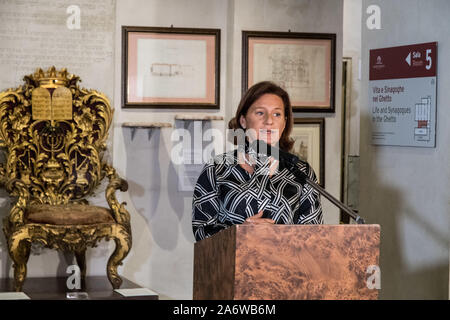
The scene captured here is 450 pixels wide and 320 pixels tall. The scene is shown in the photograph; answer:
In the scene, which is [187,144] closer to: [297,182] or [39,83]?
[39,83]

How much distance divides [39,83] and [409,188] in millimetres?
2858

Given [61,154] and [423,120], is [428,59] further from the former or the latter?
[61,154]

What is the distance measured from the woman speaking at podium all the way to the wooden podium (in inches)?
32.1

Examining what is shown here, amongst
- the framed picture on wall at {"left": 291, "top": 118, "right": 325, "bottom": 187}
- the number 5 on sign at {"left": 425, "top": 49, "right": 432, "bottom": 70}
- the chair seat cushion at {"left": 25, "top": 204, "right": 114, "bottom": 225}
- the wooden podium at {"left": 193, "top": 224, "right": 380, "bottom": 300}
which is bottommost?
the chair seat cushion at {"left": 25, "top": 204, "right": 114, "bottom": 225}

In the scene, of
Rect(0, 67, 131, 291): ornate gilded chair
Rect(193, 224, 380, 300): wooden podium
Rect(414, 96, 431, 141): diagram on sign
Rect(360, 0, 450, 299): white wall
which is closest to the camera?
Rect(193, 224, 380, 300): wooden podium

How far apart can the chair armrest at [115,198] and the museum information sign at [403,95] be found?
1.94 m

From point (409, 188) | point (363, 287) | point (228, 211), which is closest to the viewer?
point (363, 287)

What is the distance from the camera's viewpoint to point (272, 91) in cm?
303

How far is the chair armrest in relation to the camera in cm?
511

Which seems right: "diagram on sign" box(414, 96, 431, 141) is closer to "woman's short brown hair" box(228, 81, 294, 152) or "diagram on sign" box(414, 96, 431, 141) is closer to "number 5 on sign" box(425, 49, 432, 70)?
"number 5 on sign" box(425, 49, 432, 70)

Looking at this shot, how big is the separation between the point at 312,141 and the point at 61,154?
1997 millimetres

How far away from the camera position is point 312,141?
582cm

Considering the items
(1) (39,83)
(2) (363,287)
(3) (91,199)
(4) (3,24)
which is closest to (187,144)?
(3) (91,199)


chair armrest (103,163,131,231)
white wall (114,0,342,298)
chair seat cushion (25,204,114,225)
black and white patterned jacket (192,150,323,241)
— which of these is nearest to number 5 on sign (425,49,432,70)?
white wall (114,0,342,298)
